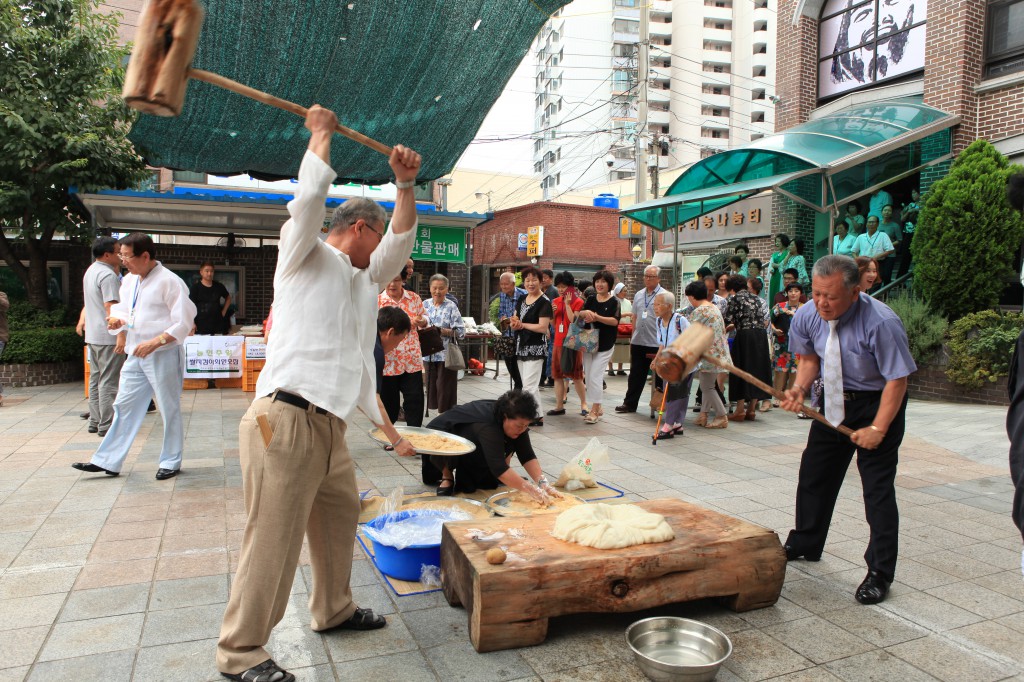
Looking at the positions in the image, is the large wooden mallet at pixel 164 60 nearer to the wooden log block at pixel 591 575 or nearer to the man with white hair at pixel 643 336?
the wooden log block at pixel 591 575

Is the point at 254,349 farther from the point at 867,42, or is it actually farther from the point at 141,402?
the point at 867,42

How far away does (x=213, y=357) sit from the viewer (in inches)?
428

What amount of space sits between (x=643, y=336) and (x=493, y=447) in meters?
4.84

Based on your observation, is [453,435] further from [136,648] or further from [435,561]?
[136,648]

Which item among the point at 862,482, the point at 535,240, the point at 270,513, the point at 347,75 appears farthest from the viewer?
the point at 535,240

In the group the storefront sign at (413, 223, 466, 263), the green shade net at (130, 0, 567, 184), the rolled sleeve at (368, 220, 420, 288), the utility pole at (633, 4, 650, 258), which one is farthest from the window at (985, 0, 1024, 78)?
the rolled sleeve at (368, 220, 420, 288)

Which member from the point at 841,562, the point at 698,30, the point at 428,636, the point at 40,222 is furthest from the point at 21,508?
the point at 698,30

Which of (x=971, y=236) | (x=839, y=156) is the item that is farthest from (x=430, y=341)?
(x=971, y=236)

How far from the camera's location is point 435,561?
11.9ft

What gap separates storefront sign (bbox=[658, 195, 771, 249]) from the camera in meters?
Result: 14.7

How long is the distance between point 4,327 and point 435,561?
8.40 m

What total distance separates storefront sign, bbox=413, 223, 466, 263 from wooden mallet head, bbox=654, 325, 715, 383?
10.1 m

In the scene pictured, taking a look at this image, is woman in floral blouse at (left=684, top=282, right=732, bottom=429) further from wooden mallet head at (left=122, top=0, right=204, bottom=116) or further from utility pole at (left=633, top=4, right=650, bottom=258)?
utility pole at (left=633, top=4, right=650, bottom=258)

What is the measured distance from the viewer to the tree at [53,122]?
10.5m
